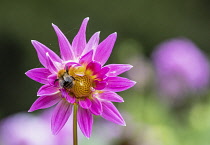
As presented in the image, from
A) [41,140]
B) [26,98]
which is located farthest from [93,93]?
[26,98]

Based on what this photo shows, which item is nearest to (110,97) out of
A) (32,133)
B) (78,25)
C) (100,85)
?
(100,85)

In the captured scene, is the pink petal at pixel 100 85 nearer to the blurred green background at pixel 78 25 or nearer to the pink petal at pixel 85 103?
the pink petal at pixel 85 103

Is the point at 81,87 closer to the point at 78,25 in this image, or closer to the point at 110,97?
the point at 110,97

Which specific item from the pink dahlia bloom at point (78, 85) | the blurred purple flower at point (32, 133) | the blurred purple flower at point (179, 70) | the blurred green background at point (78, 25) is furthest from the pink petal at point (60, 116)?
the blurred green background at point (78, 25)

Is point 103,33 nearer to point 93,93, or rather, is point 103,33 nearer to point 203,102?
point 203,102

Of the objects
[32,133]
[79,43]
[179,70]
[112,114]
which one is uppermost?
[79,43]

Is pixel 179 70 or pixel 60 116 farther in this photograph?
pixel 179 70

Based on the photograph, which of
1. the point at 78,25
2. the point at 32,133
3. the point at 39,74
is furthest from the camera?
the point at 78,25
